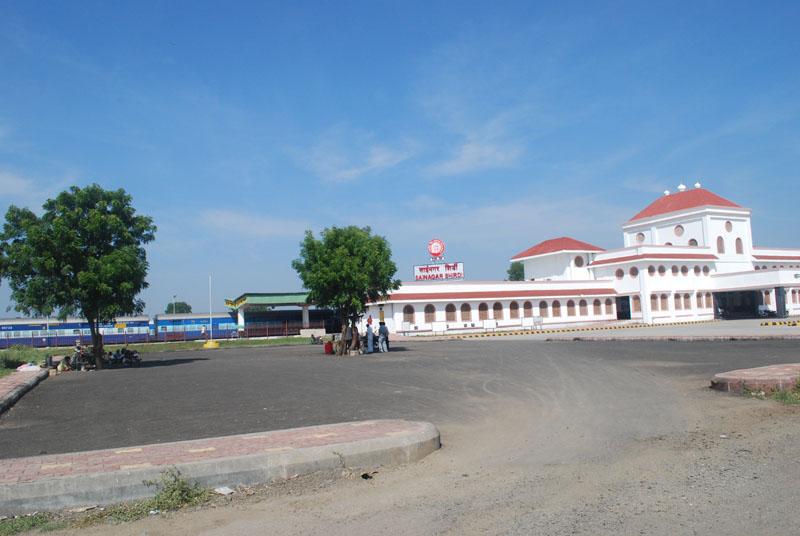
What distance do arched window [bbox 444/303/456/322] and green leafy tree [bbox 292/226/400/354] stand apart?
20.0 meters

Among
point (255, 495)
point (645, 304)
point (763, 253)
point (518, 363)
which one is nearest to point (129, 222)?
point (518, 363)

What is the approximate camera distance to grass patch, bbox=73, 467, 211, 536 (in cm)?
498

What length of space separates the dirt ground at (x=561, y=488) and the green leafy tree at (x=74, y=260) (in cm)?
1960

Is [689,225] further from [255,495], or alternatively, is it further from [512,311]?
[255,495]

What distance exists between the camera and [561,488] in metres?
5.38

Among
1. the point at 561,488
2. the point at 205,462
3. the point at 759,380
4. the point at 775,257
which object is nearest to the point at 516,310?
the point at 775,257

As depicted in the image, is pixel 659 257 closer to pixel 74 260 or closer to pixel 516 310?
pixel 516 310

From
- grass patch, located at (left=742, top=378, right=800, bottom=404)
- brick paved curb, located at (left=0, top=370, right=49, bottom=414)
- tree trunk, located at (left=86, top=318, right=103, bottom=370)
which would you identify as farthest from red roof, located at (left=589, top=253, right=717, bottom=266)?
brick paved curb, located at (left=0, top=370, right=49, bottom=414)

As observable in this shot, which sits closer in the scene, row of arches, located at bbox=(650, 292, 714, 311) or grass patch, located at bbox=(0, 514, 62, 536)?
grass patch, located at bbox=(0, 514, 62, 536)

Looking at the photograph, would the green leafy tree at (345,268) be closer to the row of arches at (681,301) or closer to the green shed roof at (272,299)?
the green shed roof at (272,299)

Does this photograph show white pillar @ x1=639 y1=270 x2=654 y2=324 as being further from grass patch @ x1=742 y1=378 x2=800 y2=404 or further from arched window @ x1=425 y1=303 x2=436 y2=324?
grass patch @ x1=742 y1=378 x2=800 y2=404

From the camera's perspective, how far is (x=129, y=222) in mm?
26000

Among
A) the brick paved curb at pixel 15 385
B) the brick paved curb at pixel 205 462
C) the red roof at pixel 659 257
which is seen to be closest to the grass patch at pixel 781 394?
the brick paved curb at pixel 205 462

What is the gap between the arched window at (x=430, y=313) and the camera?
48938mm
